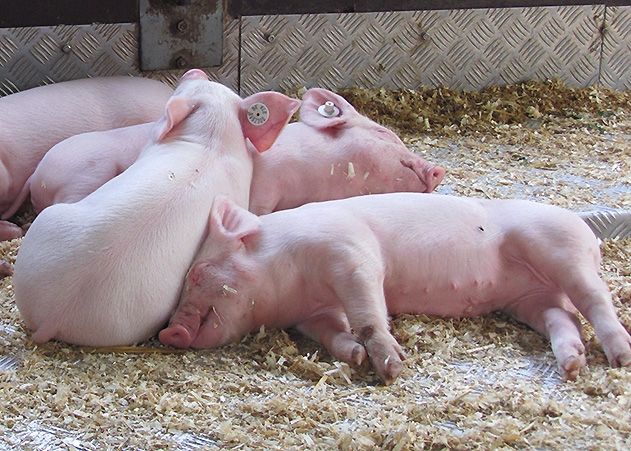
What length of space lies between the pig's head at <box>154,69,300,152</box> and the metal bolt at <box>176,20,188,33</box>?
110 cm

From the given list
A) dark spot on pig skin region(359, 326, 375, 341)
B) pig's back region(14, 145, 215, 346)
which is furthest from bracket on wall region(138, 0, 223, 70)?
dark spot on pig skin region(359, 326, 375, 341)

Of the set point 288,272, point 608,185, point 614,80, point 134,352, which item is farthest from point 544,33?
point 134,352

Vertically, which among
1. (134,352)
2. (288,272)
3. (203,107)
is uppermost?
(203,107)

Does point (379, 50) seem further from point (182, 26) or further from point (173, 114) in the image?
point (173, 114)

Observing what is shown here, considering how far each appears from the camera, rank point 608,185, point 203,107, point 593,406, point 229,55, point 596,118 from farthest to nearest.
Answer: point 596,118 < point 229,55 < point 608,185 < point 203,107 < point 593,406

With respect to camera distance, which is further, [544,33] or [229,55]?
[544,33]

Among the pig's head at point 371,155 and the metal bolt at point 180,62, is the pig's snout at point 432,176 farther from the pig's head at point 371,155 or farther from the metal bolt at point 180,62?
the metal bolt at point 180,62

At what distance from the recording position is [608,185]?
14.5 ft

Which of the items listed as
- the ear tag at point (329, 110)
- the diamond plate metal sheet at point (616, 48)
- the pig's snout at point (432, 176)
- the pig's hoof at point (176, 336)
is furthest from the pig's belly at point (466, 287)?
the diamond plate metal sheet at point (616, 48)

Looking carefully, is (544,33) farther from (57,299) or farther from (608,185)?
(57,299)

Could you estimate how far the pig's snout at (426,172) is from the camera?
3.84m

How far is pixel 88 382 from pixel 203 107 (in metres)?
1.17

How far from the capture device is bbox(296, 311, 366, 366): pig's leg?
2822mm

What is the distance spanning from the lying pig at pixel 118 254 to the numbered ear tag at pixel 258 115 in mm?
337
